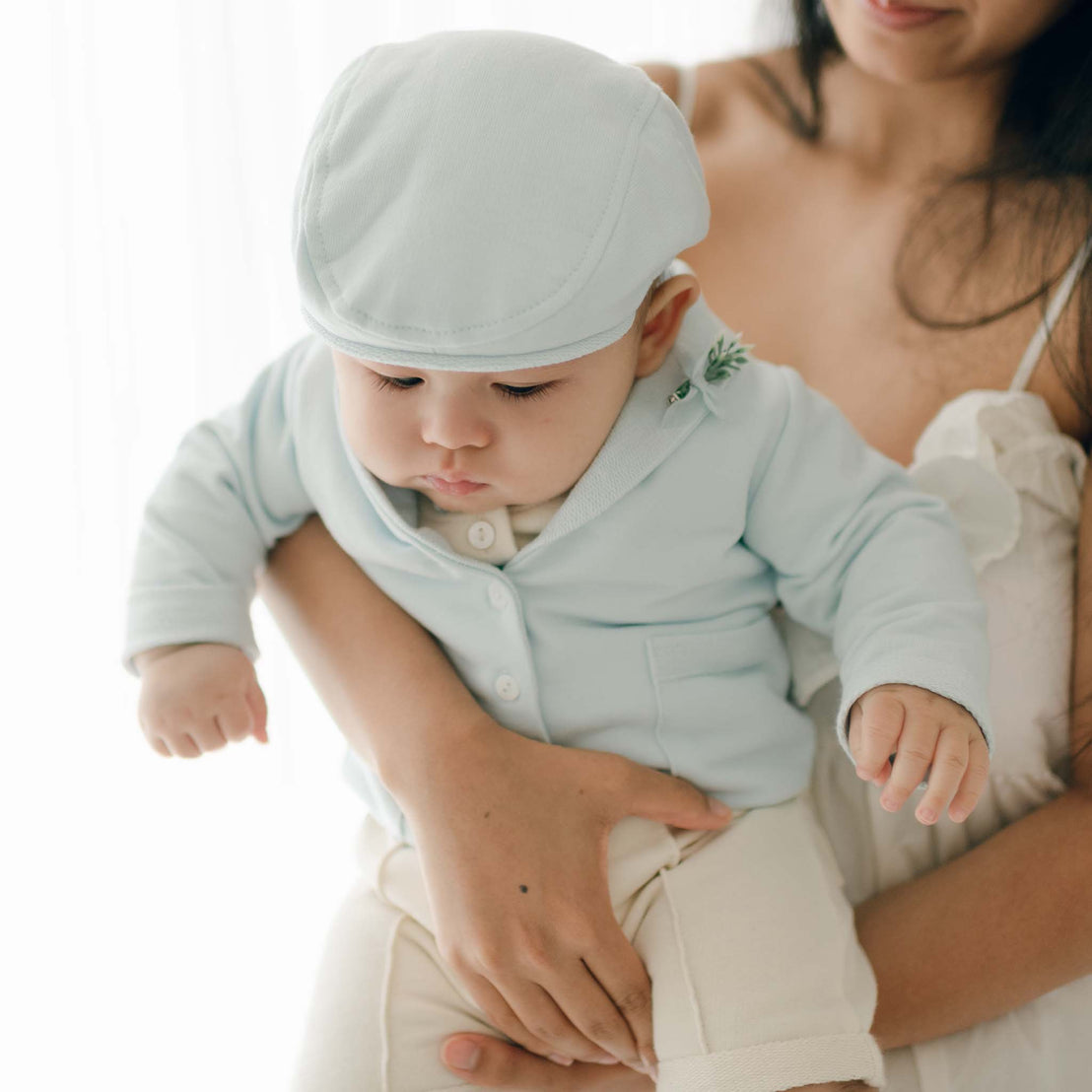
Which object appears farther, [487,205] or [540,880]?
[540,880]

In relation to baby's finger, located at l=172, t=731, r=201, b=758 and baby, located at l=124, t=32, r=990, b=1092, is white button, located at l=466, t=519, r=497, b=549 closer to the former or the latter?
baby, located at l=124, t=32, r=990, b=1092

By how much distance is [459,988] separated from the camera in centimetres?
101

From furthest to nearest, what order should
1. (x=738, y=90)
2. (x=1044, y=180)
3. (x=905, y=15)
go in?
1. (x=738, y=90)
2. (x=1044, y=180)
3. (x=905, y=15)

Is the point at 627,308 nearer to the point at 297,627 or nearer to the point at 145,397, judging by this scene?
the point at 297,627

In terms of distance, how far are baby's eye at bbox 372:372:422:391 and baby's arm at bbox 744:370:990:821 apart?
0.31 m

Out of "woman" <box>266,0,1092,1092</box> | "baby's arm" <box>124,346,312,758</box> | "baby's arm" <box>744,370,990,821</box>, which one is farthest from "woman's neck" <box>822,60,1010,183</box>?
"baby's arm" <box>124,346,312,758</box>

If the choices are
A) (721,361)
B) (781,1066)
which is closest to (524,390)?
(721,361)

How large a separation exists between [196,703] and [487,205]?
491 mm

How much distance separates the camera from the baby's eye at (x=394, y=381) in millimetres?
866

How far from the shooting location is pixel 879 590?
950 mm

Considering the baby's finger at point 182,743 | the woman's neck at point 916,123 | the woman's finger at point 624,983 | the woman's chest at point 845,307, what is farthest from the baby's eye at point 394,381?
the woman's neck at point 916,123

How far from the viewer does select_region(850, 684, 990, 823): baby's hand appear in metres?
0.82

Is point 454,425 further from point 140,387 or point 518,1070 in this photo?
point 140,387

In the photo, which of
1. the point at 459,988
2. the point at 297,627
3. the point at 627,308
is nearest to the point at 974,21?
the point at 627,308
